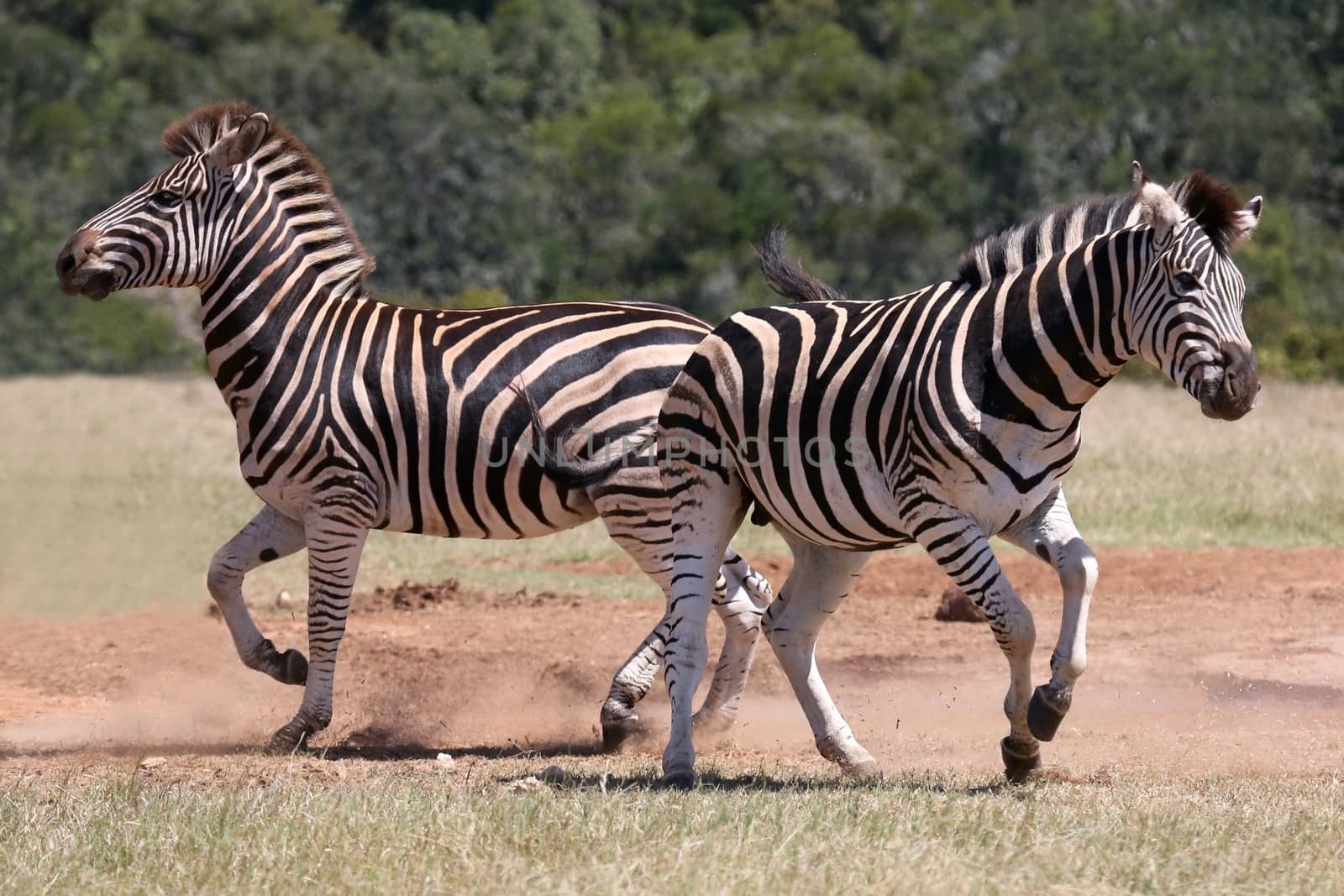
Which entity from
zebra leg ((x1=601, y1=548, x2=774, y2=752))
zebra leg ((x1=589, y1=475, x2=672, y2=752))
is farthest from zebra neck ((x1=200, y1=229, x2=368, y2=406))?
zebra leg ((x1=601, y1=548, x2=774, y2=752))

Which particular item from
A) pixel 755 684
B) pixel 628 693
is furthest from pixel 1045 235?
pixel 755 684

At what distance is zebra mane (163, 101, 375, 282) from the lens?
846 centimetres

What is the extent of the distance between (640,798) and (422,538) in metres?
9.51

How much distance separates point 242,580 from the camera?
8430 millimetres

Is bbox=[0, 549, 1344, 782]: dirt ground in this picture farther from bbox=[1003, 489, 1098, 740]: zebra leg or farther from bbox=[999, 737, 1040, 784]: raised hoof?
bbox=[1003, 489, 1098, 740]: zebra leg

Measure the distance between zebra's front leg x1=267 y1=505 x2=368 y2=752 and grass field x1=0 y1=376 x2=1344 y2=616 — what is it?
12.6ft

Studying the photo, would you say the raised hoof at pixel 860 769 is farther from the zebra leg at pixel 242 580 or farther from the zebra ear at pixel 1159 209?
the zebra leg at pixel 242 580

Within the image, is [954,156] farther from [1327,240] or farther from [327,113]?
[327,113]

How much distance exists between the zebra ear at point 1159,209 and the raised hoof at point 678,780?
2.60m

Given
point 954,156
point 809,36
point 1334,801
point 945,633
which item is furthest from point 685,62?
point 1334,801

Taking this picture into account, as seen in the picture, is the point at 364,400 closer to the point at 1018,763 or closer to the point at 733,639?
the point at 733,639

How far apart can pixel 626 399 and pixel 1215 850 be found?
3.62 metres

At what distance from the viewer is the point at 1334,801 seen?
602 centimetres

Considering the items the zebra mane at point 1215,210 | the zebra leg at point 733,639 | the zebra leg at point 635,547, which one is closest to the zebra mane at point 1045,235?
the zebra mane at point 1215,210
